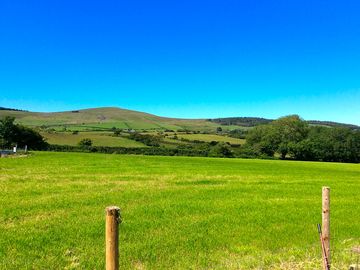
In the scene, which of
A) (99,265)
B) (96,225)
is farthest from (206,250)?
(96,225)

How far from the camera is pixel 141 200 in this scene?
19.6 metres

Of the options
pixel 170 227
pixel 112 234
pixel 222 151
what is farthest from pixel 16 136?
pixel 112 234

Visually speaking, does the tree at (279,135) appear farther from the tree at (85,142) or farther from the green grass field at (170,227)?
the green grass field at (170,227)

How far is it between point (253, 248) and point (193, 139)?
11827 centimetres

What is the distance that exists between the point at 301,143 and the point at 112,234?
108 metres

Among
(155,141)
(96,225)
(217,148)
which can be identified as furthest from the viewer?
(155,141)

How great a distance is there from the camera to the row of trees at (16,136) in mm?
95875

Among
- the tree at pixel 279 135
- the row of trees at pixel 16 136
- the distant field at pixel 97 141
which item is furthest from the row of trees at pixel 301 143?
the row of trees at pixel 16 136

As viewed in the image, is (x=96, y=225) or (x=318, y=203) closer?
(x=96, y=225)

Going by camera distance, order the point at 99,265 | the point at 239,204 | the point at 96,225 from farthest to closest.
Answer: the point at 239,204, the point at 96,225, the point at 99,265

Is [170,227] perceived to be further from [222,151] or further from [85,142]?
[85,142]

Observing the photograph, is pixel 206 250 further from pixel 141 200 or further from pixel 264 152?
pixel 264 152

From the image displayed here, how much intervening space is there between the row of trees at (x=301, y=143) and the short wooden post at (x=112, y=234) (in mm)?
101678

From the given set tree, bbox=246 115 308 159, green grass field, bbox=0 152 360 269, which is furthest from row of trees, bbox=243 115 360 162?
green grass field, bbox=0 152 360 269
